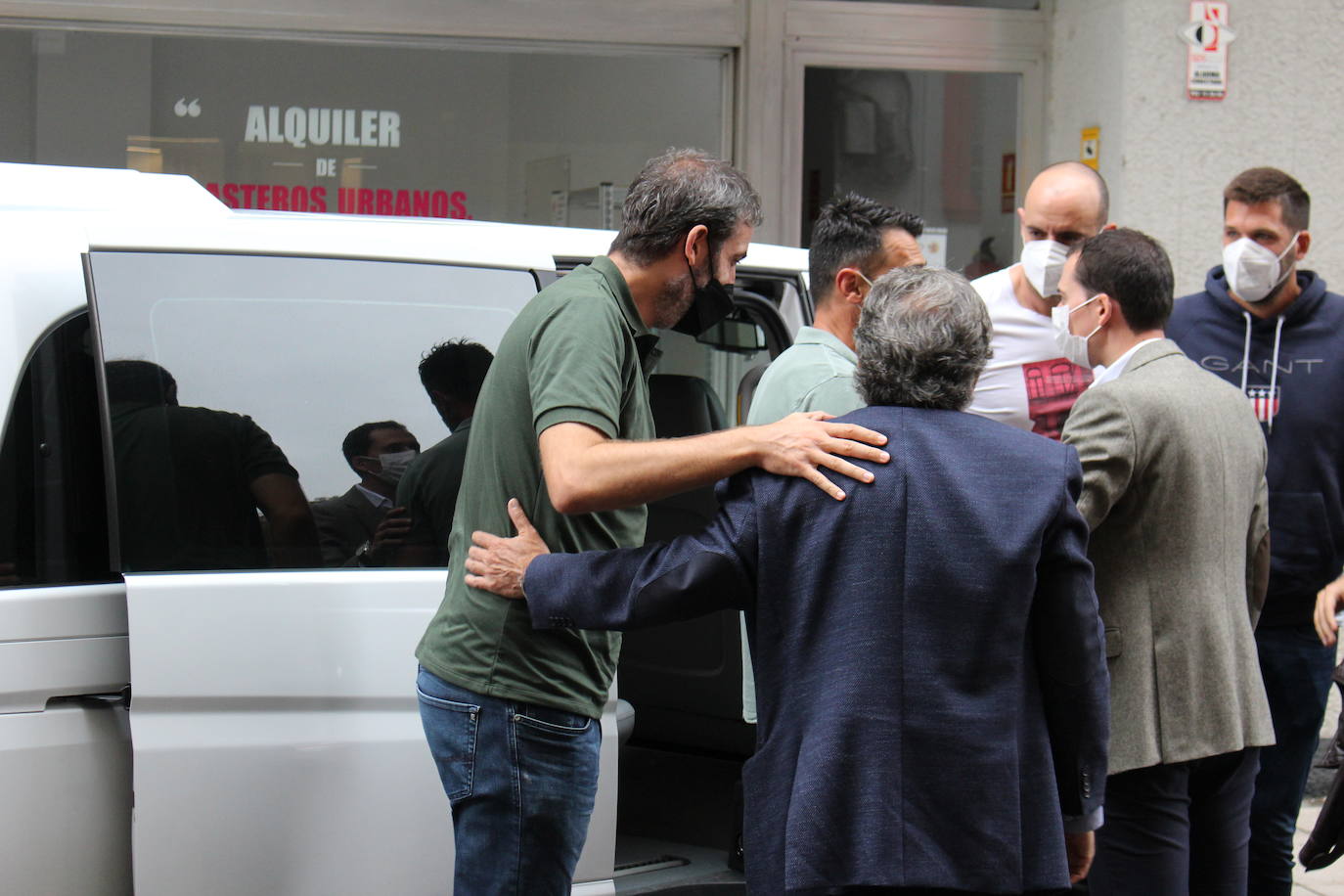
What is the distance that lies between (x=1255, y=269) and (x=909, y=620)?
199cm

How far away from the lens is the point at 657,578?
206 centimetres

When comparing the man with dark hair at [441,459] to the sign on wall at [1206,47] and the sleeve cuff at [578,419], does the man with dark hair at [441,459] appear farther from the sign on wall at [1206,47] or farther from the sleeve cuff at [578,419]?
the sign on wall at [1206,47]

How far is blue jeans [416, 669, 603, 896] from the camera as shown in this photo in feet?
7.48

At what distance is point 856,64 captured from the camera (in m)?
6.49

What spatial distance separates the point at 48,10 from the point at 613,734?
435cm

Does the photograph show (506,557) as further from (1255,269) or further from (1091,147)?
(1091,147)

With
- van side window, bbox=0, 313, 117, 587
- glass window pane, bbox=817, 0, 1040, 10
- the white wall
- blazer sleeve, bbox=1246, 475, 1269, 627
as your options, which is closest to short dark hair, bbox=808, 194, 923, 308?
blazer sleeve, bbox=1246, 475, 1269, 627

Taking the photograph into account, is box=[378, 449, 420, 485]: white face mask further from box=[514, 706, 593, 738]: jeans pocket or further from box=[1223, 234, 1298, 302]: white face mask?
box=[1223, 234, 1298, 302]: white face mask

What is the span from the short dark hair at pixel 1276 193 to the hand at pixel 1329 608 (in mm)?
892

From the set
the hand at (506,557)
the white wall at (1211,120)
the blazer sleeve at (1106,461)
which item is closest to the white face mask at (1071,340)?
the blazer sleeve at (1106,461)

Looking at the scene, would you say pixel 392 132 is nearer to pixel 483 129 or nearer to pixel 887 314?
pixel 483 129

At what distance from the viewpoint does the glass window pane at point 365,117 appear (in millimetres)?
5801

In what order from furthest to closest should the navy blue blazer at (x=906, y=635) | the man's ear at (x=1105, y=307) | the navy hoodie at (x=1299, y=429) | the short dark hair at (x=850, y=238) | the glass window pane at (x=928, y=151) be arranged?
the glass window pane at (x=928, y=151)
the navy hoodie at (x=1299, y=429)
the short dark hair at (x=850, y=238)
the man's ear at (x=1105, y=307)
the navy blue blazer at (x=906, y=635)

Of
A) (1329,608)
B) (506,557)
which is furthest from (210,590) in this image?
(1329,608)
